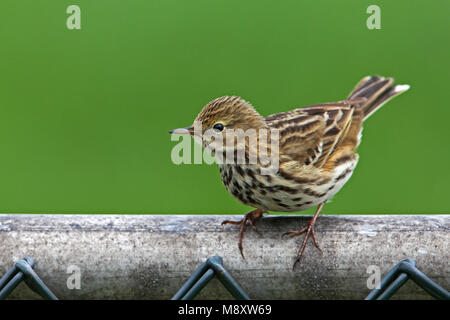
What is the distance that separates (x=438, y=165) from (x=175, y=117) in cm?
254

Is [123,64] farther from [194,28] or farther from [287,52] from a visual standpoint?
[287,52]

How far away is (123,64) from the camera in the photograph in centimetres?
806

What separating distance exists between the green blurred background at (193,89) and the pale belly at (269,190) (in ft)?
8.18

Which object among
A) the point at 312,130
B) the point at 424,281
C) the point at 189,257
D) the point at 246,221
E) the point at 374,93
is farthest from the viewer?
the point at 374,93

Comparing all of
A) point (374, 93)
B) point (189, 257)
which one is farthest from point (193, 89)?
point (189, 257)

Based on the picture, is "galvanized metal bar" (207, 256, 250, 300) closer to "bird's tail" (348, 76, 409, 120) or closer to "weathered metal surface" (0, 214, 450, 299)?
"weathered metal surface" (0, 214, 450, 299)

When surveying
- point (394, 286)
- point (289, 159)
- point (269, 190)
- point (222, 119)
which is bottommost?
point (394, 286)

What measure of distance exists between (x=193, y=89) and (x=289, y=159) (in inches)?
150

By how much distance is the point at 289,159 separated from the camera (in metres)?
3.94

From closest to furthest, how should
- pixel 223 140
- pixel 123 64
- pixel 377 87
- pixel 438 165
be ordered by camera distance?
pixel 223 140
pixel 377 87
pixel 438 165
pixel 123 64

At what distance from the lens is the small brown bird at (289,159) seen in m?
3.79

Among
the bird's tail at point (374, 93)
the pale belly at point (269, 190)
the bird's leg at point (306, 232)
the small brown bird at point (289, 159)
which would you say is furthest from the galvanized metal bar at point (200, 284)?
the bird's tail at point (374, 93)

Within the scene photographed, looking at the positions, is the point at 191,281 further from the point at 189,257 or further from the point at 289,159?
the point at 289,159

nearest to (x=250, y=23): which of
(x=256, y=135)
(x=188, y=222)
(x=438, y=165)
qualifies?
(x=438, y=165)
